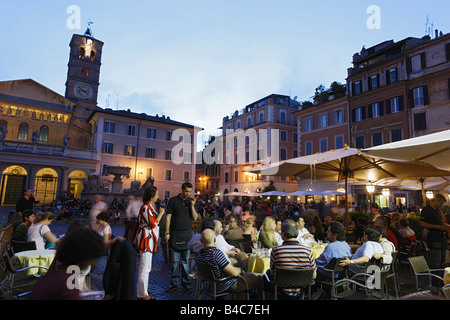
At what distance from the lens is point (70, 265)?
1.93 metres

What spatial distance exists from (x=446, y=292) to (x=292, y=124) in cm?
4244

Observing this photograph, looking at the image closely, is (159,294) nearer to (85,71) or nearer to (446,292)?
(446,292)

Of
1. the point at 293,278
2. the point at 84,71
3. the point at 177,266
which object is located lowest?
the point at 177,266

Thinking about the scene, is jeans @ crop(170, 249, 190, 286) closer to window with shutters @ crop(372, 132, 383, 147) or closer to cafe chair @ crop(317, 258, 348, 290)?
cafe chair @ crop(317, 258, 348, 290)

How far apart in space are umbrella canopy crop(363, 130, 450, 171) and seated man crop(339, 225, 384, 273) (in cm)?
152

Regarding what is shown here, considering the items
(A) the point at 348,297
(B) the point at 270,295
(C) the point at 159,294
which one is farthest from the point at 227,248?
(A) the point at 348,297

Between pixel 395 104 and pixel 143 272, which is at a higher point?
pixel 395 104

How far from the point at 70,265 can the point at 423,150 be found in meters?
5.40

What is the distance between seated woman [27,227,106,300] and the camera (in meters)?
1.82

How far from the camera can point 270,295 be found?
151 inches

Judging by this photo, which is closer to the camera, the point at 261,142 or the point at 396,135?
the point at 396,135

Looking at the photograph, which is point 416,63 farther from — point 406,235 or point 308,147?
point 406,235

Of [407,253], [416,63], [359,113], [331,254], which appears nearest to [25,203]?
[331,254]

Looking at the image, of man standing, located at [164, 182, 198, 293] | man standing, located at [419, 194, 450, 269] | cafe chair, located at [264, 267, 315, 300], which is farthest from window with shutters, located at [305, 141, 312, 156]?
cafe chair, located at [264, 267, 315, 300]
